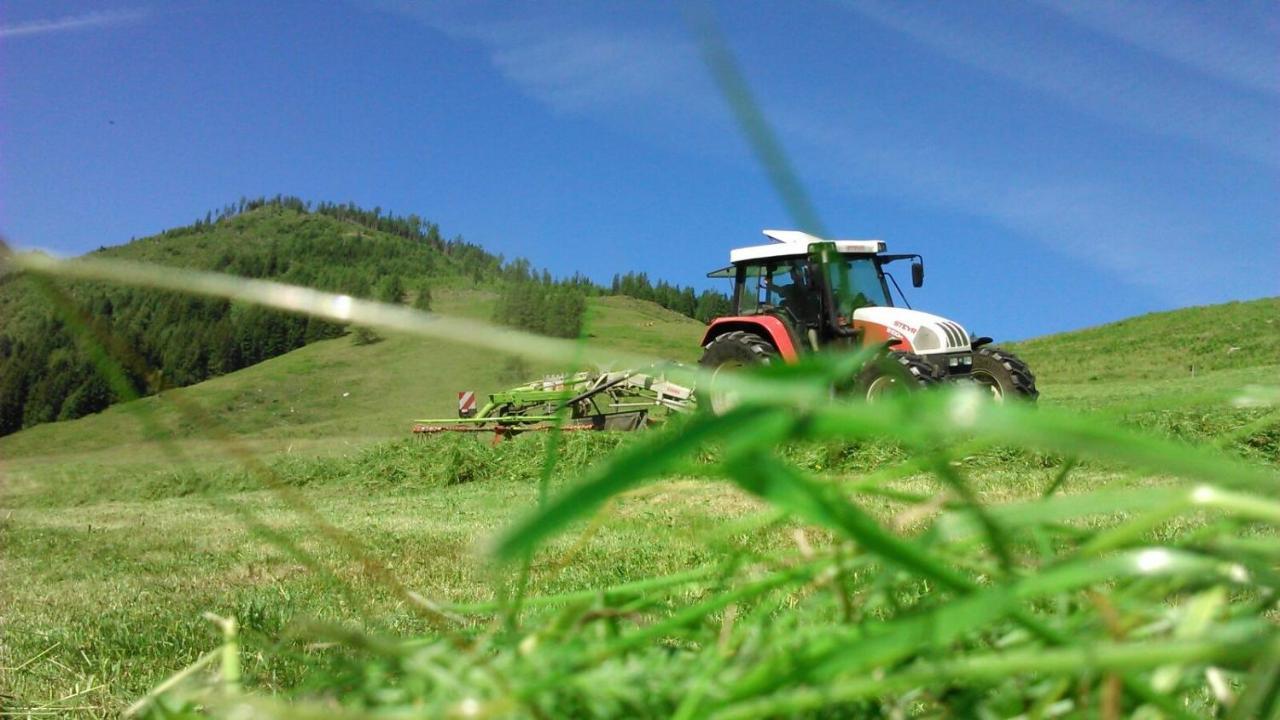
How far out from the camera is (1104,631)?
0.53 m

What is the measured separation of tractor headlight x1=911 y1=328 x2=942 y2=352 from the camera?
10.1 m

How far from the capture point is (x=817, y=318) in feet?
33.0

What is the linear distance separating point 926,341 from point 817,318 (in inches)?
47.5

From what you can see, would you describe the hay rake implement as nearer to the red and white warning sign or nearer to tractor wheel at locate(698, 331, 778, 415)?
the red and white warning sign

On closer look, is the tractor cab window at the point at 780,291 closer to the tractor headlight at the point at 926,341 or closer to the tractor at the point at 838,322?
the tractor at the point at 838,322

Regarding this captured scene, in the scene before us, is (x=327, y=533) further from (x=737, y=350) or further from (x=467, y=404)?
(x=467, y=404)

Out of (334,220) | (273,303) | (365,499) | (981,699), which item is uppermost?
(334,220)

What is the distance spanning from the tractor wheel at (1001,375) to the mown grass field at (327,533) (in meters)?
1.23

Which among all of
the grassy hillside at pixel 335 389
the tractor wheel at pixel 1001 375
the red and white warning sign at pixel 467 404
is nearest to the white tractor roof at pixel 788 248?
the tractor wheel at pixel 1001 375

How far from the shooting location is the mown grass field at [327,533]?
4.07 feet

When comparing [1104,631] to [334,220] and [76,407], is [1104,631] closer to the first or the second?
[76,407]

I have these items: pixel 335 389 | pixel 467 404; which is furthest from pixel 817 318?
pixel 335 389

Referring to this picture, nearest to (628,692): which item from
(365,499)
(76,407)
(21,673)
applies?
(21,673)

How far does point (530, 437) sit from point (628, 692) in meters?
12.0
